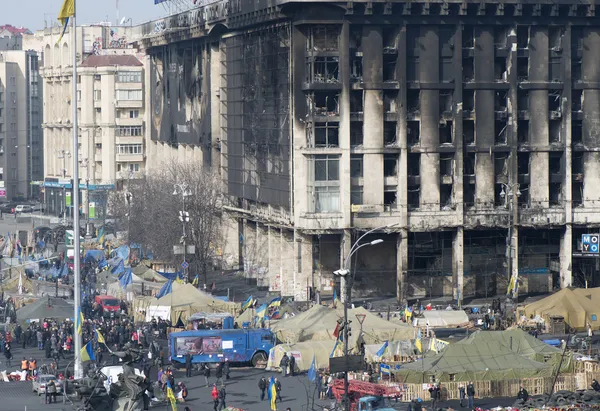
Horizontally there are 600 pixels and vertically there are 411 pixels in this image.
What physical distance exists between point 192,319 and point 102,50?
111 meters

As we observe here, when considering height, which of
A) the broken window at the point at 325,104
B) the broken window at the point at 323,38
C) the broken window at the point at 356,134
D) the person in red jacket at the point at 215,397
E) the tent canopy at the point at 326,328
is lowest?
the person in red jacket at the point at 215,397

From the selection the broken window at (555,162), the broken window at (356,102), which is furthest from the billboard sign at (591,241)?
the broken window at (356,102)

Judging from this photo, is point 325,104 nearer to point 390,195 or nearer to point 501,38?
point 390,195

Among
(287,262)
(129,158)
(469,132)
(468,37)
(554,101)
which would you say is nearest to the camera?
(468,37)

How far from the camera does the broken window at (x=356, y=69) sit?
107 meters

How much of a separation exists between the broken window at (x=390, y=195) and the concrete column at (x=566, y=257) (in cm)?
1289

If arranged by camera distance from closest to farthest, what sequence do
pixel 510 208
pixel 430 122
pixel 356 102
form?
pixel 356 102, pixel 430 122, pixel 510 208

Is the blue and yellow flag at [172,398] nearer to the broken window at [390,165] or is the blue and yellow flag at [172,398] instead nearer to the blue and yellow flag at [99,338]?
the blue and yellow flag at [99,338]

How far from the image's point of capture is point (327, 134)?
108 metres

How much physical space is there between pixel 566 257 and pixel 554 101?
11.4 metres

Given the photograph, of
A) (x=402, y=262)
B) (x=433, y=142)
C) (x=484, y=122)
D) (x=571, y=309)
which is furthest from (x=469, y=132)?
(x=571, y=309)

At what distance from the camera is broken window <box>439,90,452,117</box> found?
109125mm

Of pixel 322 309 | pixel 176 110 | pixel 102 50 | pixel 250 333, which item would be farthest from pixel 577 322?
pixel 102 50

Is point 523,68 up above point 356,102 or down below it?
above
